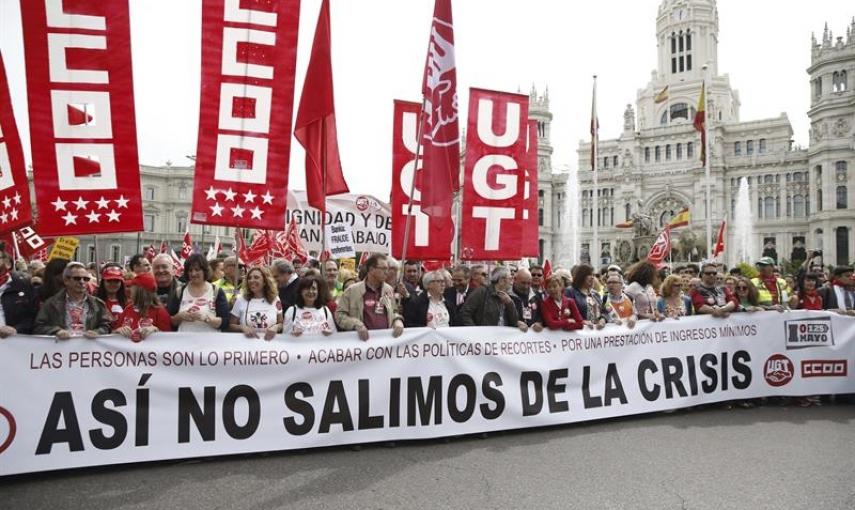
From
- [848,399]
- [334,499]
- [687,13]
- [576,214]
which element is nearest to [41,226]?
[334,499]

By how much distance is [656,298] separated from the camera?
24.2 ft

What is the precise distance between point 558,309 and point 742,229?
237ft

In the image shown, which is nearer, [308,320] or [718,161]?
[308,320]

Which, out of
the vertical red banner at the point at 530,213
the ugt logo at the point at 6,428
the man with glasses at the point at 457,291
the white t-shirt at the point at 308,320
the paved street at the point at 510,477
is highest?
the vertical red banner at the point at 530,213

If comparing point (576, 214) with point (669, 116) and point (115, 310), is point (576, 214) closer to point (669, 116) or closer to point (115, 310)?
point (669, 116)

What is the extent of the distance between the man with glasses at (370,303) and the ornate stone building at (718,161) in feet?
173

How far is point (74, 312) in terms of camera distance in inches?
194

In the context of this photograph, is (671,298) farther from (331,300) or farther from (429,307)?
(331,300)

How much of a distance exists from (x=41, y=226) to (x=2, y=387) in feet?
4.77

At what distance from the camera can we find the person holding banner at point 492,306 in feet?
20.3

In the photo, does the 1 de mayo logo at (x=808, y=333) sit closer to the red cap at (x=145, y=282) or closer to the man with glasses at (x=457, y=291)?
the man with glasses at (x=457, y=291)

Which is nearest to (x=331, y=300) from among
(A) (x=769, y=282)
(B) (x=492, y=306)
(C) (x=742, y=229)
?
(B) (x=492, y=306)

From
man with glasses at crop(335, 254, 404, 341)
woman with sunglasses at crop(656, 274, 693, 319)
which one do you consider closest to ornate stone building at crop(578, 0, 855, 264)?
woman with sunglasses at crop(656, 274, 693, 319)

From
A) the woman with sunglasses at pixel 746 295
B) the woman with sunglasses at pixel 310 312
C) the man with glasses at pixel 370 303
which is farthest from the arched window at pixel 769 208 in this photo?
the woman with sunglasses at pixel 310 312
